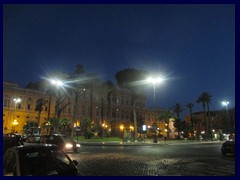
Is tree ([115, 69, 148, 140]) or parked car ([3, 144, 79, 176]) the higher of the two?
tree ([115, 69, 148, 140])

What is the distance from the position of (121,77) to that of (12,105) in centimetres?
3095

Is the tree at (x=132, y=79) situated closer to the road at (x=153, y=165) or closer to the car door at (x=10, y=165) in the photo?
the road at (x=153, y=165)

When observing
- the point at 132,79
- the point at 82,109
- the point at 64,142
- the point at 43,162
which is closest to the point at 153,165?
the point at 43,162

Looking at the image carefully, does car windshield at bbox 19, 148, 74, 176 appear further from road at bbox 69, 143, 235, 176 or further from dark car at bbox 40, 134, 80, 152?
dark car at bbox 40, 134, 80, 152

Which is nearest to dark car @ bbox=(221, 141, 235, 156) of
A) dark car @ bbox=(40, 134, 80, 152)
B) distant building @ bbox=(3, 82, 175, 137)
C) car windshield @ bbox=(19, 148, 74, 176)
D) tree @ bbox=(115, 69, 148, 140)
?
dark car @ bbox=(40, 134, 80, 152)

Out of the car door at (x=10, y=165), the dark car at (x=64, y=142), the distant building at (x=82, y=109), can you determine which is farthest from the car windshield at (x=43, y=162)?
the distant building at (x=82, y=109)

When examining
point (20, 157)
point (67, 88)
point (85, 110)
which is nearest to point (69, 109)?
point (85, 110)

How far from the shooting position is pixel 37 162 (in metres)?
6.32

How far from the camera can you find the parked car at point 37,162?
5.90 m

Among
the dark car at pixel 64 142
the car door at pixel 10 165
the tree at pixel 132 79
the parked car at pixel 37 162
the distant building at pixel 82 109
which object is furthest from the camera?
the distant building at pixel 82 109

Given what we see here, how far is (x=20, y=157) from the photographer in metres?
6.06

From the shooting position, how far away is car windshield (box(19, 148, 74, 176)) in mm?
5988

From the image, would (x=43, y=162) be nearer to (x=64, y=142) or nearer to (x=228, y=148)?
(x=64, y=142)
